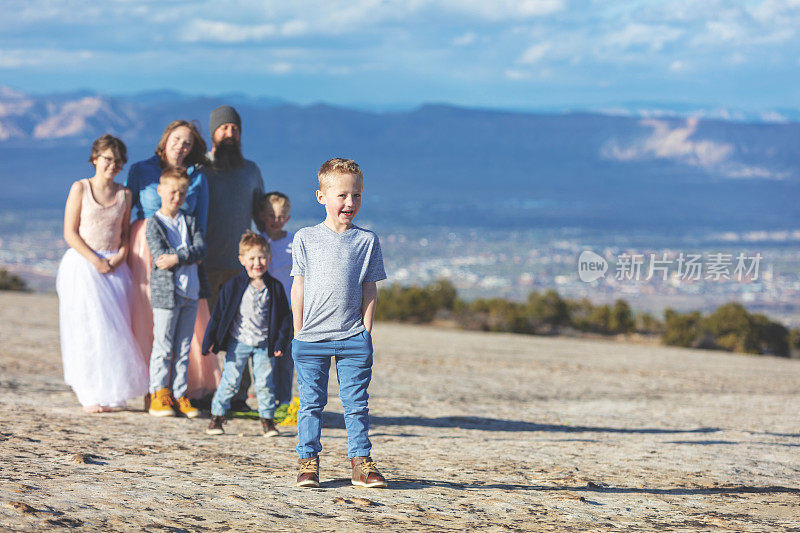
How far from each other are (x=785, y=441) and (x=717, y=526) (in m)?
4.03

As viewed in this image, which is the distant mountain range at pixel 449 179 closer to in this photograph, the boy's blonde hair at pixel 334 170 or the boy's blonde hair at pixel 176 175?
the boy's blonde hair at pixel 176 175

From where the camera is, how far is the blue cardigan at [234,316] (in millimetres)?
6137

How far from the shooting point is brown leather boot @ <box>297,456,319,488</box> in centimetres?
488

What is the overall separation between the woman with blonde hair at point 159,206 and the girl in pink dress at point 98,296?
125 mm

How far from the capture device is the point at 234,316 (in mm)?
6328

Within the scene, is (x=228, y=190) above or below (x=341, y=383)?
above

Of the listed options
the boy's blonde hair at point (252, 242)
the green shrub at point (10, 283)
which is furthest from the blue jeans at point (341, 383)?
the green shrub at point (10, 283)

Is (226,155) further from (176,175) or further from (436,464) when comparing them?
(436,464)

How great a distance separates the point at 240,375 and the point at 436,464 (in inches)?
61.2

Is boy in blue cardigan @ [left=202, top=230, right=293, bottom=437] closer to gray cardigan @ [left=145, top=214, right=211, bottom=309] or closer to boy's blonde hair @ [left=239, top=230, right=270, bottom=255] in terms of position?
boy's blonde hair @ [left=239, top=230, right=270, bottom=255]

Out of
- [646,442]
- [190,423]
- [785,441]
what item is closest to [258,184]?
[190,423]

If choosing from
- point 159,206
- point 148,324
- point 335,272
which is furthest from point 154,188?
point 335,272

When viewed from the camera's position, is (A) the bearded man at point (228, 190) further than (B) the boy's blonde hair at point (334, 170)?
Yes

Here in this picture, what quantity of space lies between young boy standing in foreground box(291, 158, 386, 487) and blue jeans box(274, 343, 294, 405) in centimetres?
186
